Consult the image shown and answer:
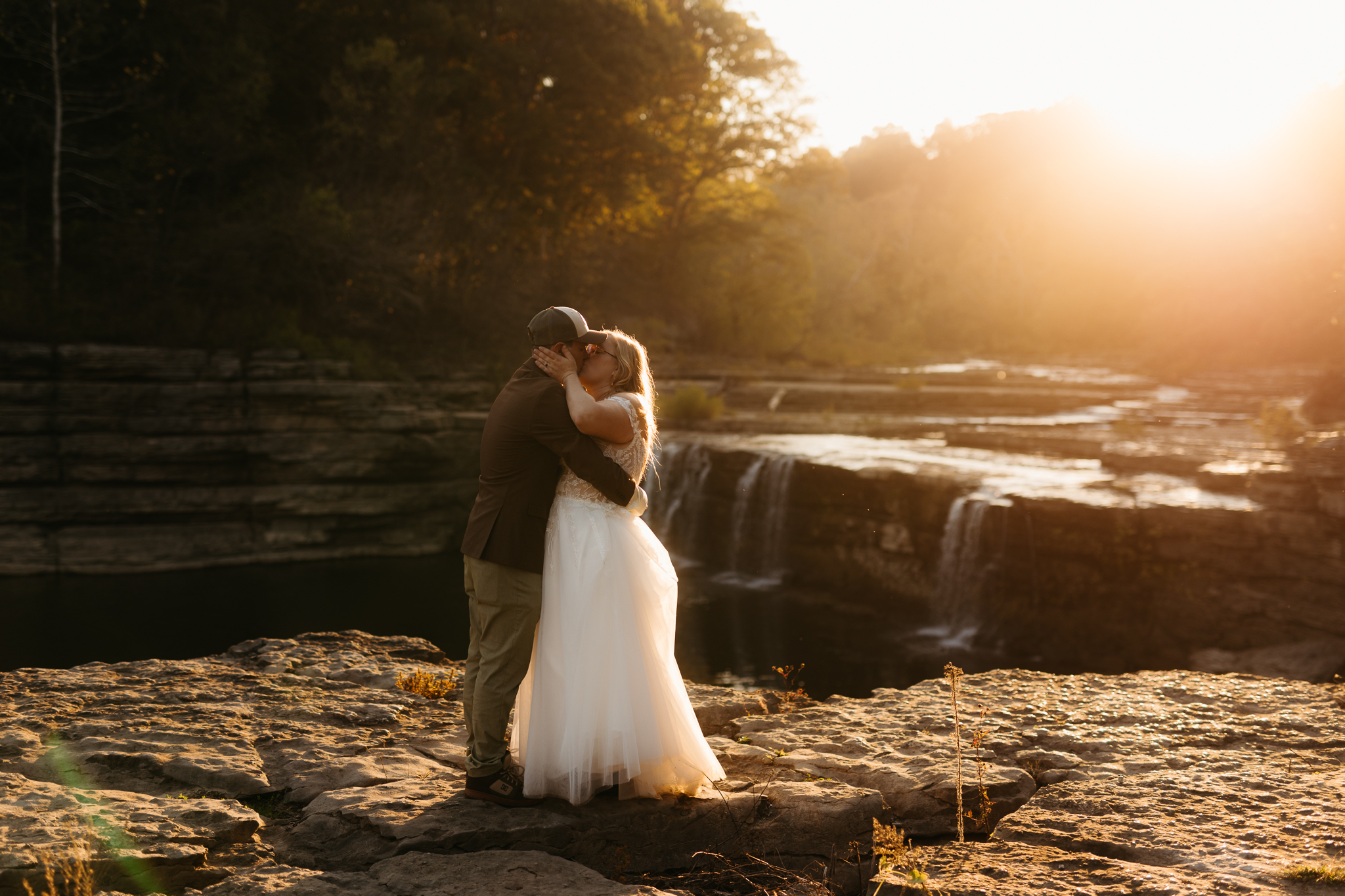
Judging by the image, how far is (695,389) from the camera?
19.0 m

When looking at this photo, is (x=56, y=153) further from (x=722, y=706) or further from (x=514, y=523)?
(x=514, y=523)

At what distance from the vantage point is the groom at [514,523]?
3.16 metres

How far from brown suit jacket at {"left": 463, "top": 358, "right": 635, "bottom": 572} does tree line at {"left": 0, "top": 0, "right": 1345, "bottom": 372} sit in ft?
46.1

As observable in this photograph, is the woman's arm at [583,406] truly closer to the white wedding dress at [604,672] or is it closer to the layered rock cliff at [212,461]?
the white wedding dress at [604,672]

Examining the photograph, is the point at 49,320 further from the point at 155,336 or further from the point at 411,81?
the point at 411,81

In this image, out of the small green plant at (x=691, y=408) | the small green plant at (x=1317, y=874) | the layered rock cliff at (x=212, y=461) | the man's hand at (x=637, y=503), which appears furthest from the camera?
the small green plant at (x=691, y=408)

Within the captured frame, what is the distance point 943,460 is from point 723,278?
21795 mm

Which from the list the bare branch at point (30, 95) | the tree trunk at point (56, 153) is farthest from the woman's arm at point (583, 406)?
the bare branch at point (30, 95)

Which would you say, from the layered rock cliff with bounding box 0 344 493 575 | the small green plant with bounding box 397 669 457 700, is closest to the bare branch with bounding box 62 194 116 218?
the layered rock cliff with bounding box 0 344 493 575

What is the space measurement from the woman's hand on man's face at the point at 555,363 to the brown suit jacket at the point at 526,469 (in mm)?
33

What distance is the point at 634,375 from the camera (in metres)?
3.34

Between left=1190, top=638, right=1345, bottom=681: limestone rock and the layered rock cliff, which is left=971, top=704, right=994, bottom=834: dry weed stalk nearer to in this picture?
left=1190, top=638, right=1345, bottom=681: limestone rock

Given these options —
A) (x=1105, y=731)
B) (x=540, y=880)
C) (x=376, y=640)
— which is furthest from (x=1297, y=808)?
(x=376, y=640)

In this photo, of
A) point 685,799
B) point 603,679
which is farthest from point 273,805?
point 685,799
